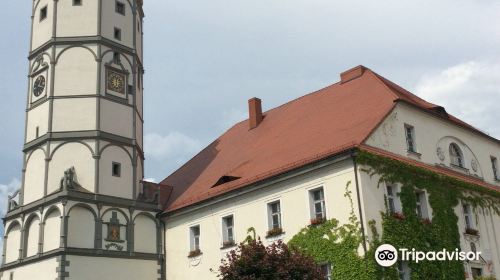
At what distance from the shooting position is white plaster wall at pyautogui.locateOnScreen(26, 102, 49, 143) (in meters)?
30.5

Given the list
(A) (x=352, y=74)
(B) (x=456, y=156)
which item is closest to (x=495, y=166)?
(B) (x=456, y=156)

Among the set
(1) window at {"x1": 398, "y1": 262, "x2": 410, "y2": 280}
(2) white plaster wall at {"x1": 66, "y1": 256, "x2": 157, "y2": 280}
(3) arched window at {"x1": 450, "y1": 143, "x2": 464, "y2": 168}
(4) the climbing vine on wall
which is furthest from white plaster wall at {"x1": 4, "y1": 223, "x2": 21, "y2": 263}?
(3) arched window at {"x1": 450, "y1": 143, "x2": 464, "y2": 168}

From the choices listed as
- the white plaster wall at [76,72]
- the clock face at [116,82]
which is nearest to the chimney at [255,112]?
the clock face at [116,82]

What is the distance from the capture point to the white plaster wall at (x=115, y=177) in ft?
98.0

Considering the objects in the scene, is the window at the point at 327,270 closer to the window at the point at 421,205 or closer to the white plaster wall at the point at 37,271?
the window at the point at 421,205

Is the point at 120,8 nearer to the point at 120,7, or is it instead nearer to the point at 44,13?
the point at 120,7

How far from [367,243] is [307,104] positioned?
436 inches

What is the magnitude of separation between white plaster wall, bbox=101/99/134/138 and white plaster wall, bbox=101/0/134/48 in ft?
11.5

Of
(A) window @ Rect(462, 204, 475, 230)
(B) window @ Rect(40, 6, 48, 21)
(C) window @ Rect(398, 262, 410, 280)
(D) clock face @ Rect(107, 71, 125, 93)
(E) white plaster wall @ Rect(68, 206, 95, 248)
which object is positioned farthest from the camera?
(B) window @ Rect(40, 6, 48, 21)

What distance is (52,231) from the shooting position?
92.4 feet

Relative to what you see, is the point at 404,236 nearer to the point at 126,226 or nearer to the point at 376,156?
the point at 376,156

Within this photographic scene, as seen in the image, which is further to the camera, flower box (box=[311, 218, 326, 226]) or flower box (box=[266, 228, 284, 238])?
flower box (box=[266, 228, 284, 238])

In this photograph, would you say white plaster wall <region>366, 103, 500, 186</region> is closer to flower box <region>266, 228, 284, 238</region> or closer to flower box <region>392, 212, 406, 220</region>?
flower box <region>392, 212, 406, 220</region>

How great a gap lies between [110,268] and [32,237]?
12.6ft
